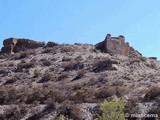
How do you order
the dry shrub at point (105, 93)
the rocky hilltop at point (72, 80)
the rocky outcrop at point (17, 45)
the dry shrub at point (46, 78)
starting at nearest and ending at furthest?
the rocky hilltop at point (72, 80)
the dry shrub at point (105, 93)
the dry shrub at point (46, 78)
the rocky outcrop at point (17, 45)

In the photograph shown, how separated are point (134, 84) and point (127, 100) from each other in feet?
22.8

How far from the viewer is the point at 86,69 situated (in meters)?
46.4

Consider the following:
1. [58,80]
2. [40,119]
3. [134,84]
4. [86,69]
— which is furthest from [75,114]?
[86,69]

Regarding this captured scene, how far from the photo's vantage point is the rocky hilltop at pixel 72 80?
31.6 metres

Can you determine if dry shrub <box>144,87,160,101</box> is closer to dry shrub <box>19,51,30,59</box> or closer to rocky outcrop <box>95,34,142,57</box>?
rocky outcrop <box>95,34,142,57</box>

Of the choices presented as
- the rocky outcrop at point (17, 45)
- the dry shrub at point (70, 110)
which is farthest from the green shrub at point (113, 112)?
the rocky outcrop at point (17, 45)

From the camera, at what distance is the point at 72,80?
42.6m

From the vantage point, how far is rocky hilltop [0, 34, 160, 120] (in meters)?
31.6

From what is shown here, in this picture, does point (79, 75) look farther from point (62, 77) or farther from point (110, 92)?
point (110, 92)

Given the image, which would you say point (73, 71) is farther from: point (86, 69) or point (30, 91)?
point (30, 91)

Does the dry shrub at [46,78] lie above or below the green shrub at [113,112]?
above

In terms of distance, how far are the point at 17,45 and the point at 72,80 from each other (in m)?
19.4

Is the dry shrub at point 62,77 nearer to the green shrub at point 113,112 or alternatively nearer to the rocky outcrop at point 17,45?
the rocky outcrop at point 17,45

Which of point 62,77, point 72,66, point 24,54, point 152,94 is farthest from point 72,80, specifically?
point 24,54
